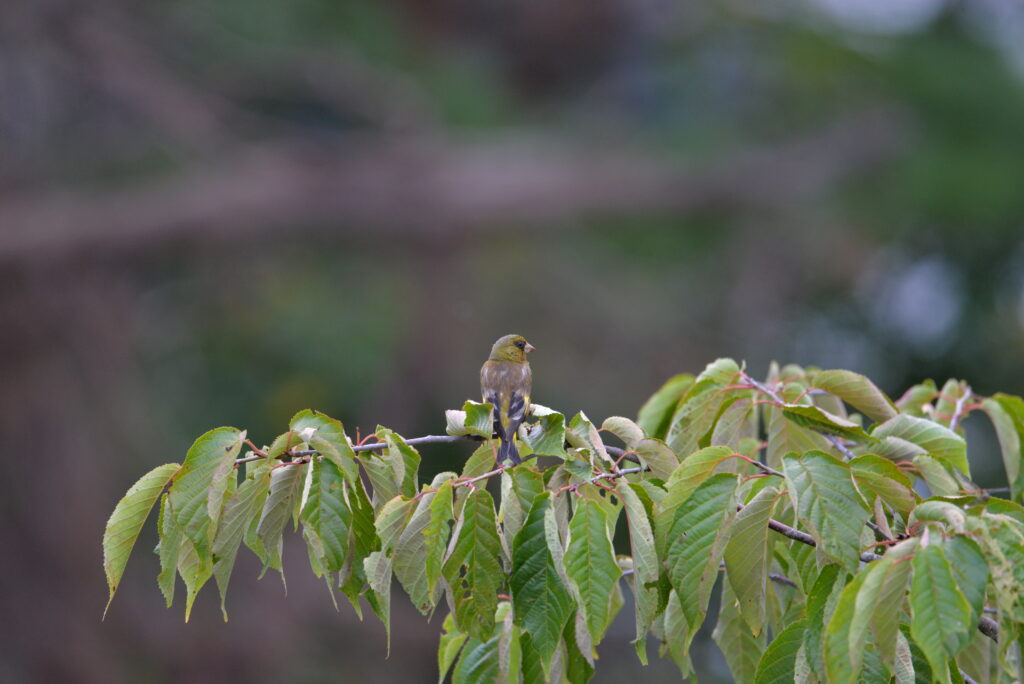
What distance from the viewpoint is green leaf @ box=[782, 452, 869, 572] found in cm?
124

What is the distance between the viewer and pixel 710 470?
140cm

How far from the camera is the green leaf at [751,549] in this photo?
4.44ft

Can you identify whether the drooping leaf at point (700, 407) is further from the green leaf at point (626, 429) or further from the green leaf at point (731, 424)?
the green leaf at point (626, 429)

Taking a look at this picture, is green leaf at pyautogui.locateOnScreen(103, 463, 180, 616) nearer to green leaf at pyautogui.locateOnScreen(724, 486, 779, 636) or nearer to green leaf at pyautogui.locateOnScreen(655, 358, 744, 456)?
green leaf at pyautogui.locateOnScreen(724, 486, 779, 636)

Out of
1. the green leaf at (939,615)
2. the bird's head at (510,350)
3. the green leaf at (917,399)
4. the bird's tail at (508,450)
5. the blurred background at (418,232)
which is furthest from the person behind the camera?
the blurred background at (418,232)

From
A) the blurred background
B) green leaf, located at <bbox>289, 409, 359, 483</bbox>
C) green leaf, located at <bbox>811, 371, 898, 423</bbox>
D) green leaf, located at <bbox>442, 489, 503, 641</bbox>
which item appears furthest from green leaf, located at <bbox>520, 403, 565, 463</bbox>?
the blurred background

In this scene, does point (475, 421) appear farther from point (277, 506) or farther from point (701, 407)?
point (701, 407)

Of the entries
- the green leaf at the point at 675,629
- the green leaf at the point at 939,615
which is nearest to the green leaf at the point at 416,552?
the green leaf at the point at 675,629

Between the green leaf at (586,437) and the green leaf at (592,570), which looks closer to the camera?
the green leaf at (592,570)

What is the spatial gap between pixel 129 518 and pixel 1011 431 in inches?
59.0

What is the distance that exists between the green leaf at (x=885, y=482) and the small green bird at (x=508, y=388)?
0.46 meters

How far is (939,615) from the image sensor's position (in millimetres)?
1104

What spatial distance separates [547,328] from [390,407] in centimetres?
139

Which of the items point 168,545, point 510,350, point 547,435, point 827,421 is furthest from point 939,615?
point 510,350
